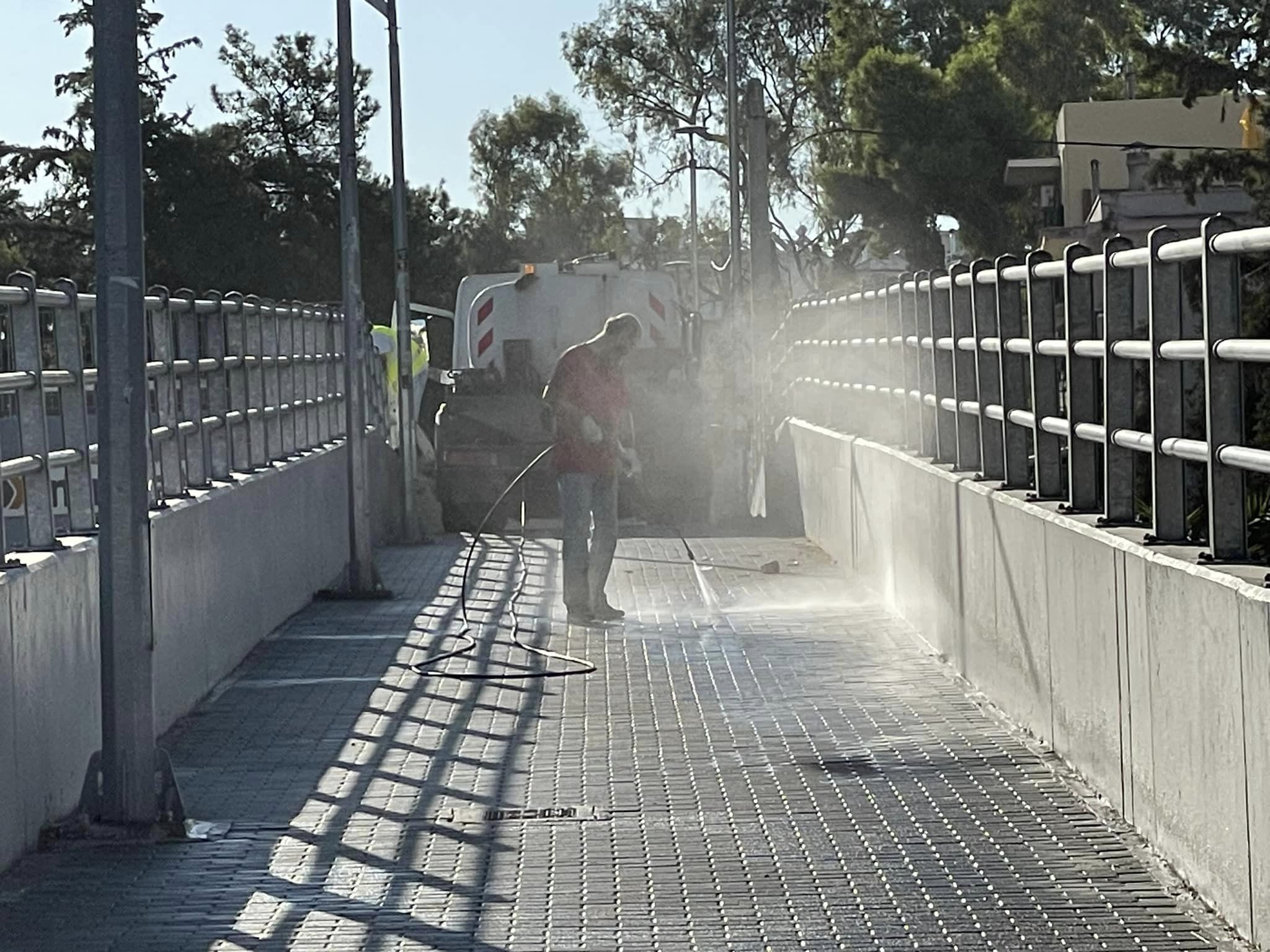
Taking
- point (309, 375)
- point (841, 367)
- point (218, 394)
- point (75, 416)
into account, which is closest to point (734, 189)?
point (841, 367)

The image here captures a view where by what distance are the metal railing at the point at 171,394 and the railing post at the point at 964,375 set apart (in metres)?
3.84

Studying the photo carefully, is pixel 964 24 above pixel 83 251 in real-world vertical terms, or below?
above

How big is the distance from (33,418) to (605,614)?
6.41m

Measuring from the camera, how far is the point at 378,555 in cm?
2055

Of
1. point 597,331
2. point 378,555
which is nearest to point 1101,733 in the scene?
point 378,555

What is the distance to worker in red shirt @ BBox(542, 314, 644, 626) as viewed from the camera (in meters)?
14.9

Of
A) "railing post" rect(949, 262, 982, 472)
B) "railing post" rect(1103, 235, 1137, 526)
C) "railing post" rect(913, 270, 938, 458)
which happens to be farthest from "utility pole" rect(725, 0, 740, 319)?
"railing post" rect(1103, 235, 1137, 526)

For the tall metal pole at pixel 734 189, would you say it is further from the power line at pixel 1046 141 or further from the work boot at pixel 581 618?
the power line at pixel 1046 141

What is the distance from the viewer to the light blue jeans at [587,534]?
586 inches

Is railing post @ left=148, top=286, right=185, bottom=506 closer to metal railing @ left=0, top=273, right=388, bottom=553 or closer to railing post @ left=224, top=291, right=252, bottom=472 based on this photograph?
metal railing @ left=0, top=273, right=388, bottom=553

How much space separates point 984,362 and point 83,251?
5716 cm

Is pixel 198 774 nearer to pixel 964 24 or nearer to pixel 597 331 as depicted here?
pixel 597 331

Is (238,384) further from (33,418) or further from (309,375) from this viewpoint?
(33,418)

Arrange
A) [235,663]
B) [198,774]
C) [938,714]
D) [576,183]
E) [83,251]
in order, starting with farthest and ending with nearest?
[576,183], [83,251], [235,663], [938,714], [198,774]
